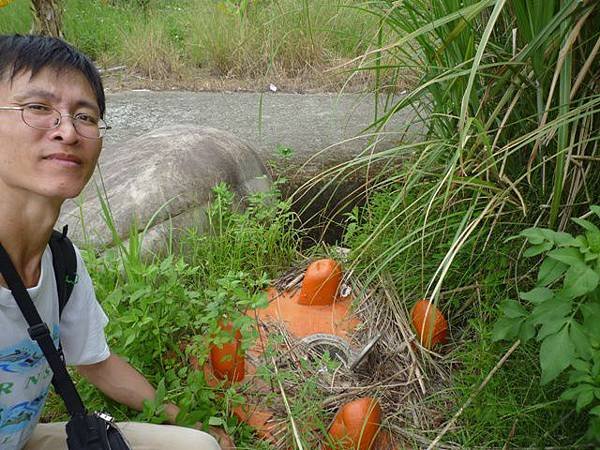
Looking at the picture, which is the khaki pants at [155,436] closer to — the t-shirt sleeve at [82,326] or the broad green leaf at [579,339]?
the t-shirt sleeve at [82,326]

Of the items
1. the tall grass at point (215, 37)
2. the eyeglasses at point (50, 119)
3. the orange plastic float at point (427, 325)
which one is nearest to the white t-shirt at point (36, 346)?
the eyeglasses at point (50, 119)

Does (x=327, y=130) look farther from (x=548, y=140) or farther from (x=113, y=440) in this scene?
(x=113, y=440)

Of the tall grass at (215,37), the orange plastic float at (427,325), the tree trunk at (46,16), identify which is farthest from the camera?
the tall grass at (215,37)

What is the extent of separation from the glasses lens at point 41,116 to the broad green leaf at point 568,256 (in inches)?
39.4

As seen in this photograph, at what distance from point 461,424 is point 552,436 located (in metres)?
0.24

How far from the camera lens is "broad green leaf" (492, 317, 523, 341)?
1646 mm

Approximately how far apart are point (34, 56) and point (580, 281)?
3.73 feet

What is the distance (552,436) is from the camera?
1.85 m

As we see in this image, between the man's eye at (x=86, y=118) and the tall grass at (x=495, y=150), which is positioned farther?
the tall grass at (x=495, y=150)

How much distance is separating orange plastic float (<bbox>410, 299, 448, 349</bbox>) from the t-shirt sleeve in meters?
0.90

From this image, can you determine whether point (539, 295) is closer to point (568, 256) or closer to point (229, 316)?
point (568, 256)

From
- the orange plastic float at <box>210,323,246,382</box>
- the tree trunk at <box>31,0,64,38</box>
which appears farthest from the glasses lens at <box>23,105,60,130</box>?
the tree trunk at <box>31,0,64,38</box>

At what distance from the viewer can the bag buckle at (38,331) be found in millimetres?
1407

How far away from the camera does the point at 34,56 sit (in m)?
1.45
